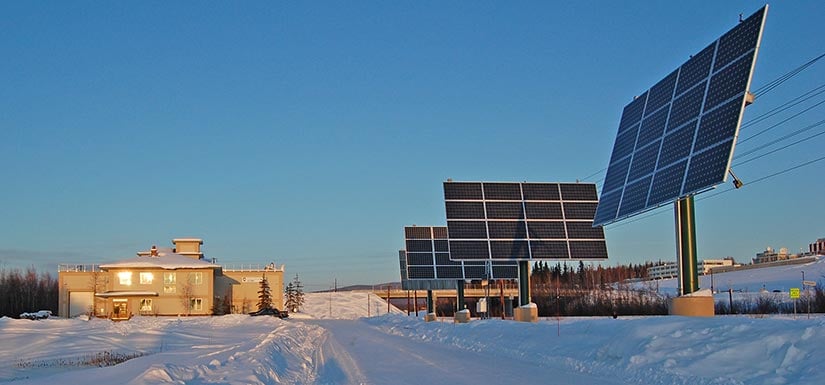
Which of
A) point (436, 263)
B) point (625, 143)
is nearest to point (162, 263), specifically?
point (436, 263)

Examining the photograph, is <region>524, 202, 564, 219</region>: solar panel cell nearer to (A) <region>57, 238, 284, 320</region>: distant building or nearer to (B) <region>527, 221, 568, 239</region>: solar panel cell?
(B) <region>527, 221, 568, 239</region>: solar panel cell

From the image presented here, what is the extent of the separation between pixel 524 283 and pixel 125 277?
58.1 metres

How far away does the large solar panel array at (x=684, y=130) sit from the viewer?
2194cm

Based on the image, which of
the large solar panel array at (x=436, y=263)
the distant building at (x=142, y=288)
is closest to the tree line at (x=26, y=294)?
the distant building at (x=142, y=288)

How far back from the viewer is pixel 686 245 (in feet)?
80.1

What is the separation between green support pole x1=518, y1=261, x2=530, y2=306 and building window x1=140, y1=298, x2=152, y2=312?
5608 centimetres

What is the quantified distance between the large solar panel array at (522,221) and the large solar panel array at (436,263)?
11.2 metres

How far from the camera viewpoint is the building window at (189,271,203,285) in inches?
3324

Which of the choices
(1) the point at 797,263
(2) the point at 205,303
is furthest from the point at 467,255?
(1) the point at 797,263

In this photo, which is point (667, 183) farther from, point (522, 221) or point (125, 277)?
point (125, 277)

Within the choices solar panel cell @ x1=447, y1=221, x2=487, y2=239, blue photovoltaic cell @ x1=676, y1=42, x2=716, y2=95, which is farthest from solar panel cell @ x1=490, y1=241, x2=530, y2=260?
blue photovoltaic cell @ x1=676, y1=42, x2=716, y2=95

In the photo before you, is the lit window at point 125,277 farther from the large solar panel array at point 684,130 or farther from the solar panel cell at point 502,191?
the large solar panel array at point 684,130

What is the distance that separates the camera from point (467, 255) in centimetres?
4219

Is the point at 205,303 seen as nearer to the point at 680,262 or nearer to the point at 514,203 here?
the point at 514,203
